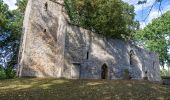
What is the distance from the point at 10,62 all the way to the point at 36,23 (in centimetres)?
1597

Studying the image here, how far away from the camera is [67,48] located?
86.4ft

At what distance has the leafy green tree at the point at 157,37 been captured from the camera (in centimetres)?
4712

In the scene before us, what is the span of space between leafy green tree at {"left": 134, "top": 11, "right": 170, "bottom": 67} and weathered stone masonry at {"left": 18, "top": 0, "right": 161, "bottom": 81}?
19.0 metres

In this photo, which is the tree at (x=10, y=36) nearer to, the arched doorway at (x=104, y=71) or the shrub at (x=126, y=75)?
the arched doorway at (x=104, y=71)

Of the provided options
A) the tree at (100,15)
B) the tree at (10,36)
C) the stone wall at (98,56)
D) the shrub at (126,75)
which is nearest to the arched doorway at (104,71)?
the stone wall at (98,56)

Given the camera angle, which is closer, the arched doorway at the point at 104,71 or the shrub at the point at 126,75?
the arched doorway at the point at 104,71

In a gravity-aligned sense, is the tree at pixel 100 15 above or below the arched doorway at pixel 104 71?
above

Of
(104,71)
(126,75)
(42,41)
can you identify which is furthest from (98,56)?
(42,41)

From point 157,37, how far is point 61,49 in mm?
27703

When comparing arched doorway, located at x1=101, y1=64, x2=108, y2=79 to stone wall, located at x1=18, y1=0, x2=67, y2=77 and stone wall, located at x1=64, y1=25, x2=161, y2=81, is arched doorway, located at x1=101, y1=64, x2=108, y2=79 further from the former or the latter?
stone wall, located at x1=18, y1=0, x2=67, y2=77

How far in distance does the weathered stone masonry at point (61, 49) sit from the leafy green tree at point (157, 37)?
1898 cm

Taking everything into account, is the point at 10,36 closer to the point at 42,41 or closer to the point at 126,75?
the point at 42,41

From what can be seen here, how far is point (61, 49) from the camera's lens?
27.2 m

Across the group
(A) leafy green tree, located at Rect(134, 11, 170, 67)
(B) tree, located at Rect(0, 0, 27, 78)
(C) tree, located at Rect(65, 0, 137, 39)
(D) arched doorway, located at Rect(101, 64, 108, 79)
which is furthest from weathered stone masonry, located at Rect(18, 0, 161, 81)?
(A) leafy green tree, located at Rect(134, 11, 170, 67)
